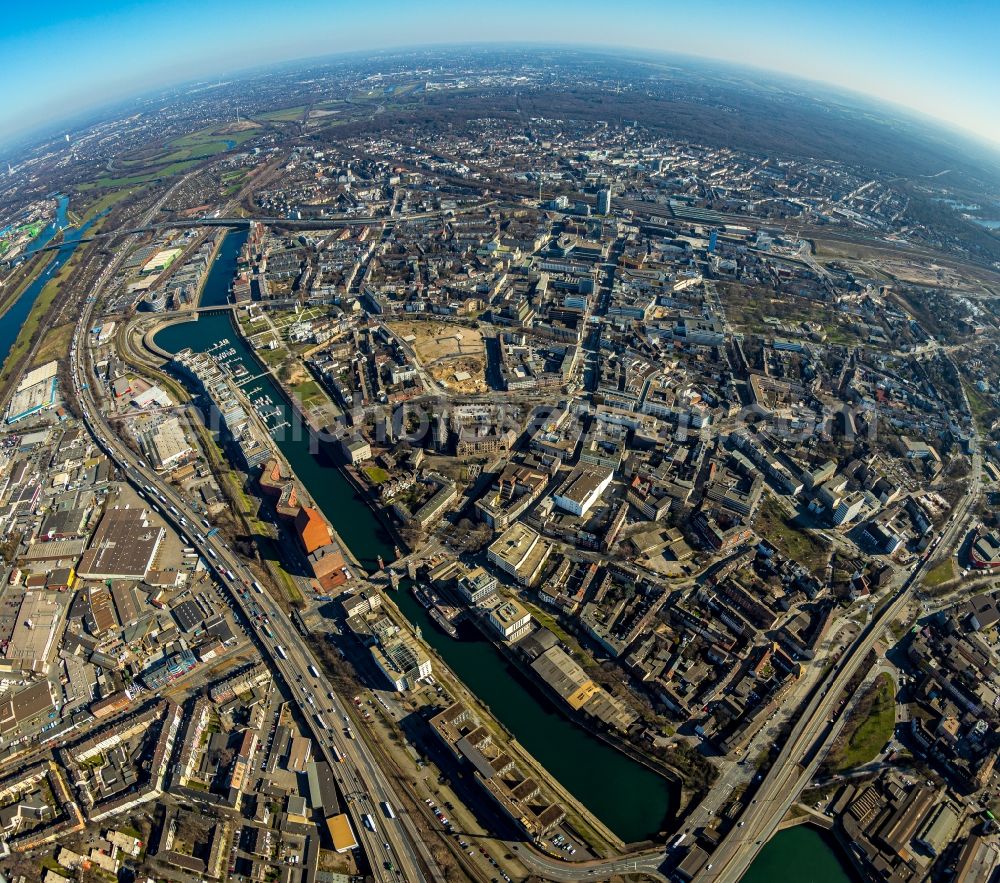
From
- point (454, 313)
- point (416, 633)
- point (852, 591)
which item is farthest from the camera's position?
point (454, 313)

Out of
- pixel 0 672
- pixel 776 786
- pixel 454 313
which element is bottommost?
pixel 776 786

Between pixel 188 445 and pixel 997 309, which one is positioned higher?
pixel 188 445

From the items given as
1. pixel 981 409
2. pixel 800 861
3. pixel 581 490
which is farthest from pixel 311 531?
pixel 981 409

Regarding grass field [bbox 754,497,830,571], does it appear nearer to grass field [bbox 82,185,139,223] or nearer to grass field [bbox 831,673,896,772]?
grass field [bbox 831,673,896,772]

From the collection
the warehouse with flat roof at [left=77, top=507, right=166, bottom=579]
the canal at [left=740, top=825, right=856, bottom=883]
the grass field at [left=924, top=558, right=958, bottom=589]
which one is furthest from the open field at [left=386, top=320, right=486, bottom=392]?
the canal at [left=740, top=825, right=856, bottom=883]

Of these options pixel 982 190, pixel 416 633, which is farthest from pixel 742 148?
pixel 416 633

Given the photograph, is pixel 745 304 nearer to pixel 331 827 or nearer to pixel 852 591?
pixel 852 591
